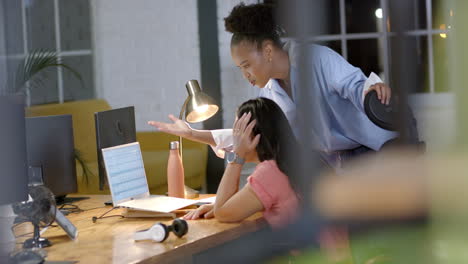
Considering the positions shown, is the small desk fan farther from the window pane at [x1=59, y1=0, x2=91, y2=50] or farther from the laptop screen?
the window pane at [x1=59, y1=0, x2=91, y2=50]

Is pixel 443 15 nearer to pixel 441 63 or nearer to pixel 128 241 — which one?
pixel 441 63

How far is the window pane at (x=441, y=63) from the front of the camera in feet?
1.79

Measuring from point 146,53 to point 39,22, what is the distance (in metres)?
0.94

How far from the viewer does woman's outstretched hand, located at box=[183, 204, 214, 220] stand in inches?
94.5

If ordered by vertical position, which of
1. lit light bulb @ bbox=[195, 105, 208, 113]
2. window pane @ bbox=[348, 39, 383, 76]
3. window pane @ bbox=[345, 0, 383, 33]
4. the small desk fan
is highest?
window pane @ bbox=[345, 0, 383, 33]

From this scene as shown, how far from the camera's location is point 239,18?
2.28 metres

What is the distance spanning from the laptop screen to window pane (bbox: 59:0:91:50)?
3.36 metres

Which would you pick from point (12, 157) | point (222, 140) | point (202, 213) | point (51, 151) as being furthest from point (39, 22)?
point (12, 157)

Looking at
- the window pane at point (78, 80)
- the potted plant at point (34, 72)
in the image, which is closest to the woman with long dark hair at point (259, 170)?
the potted plant at point (34, 72)

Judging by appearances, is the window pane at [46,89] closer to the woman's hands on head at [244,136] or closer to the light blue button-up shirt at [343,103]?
the woman's hands on head at [244,136]

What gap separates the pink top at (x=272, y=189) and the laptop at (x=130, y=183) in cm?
35

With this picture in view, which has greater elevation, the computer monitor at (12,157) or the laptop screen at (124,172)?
the computer monitor at (12,157)

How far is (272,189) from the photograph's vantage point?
226cm

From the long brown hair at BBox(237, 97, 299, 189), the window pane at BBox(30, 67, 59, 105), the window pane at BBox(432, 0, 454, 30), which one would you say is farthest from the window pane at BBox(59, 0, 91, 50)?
the window pane at BBox(432, 0, 454, 30)
